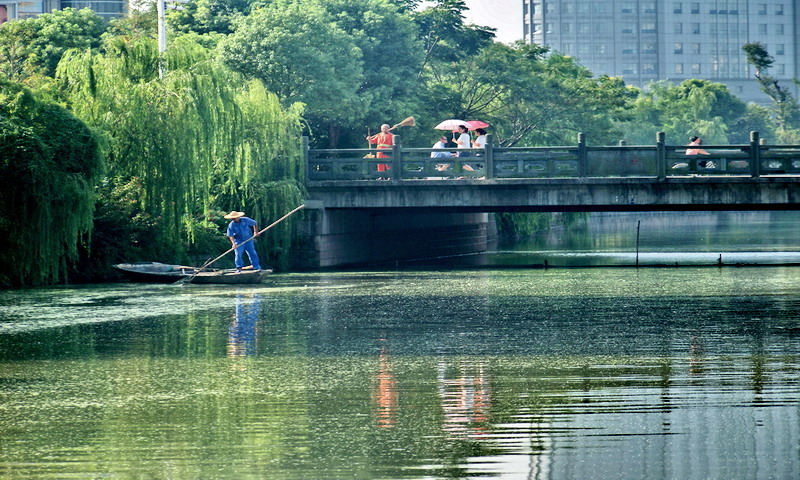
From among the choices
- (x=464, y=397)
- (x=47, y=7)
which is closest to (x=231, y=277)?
(x=464, y=397)

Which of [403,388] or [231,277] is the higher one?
[231,277]

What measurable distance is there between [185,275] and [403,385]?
635 inches

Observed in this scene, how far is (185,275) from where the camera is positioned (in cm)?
2833

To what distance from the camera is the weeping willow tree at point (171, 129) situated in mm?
30469

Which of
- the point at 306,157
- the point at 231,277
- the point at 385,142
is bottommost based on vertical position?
the point at 231,277

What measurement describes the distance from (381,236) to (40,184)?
1714 cm

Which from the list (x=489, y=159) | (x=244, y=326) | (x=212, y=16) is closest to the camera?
(x=244, y=326)

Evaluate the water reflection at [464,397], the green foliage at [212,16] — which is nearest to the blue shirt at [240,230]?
the water reflection at [464,397]

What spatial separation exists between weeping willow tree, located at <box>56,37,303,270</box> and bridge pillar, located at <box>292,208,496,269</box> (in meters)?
2.14

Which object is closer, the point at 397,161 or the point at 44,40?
the point at 397,161

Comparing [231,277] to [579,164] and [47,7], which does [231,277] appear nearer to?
[579,164]

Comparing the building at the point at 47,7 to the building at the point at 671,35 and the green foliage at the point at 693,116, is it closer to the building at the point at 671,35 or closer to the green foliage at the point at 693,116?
the green foliage at the point at 693,116

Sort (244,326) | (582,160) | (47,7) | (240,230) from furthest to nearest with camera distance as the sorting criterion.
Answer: (47,7) < (582,160) < (240,230) < (244,326)

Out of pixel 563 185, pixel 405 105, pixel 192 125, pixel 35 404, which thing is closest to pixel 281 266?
pixel 192 125
